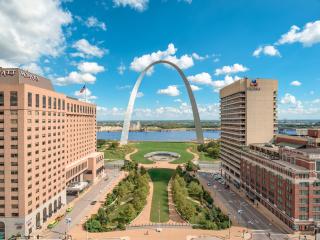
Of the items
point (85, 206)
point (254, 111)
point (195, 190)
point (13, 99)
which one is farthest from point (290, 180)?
point (13, 99)

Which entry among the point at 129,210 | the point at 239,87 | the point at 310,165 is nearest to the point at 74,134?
the point at 129,210

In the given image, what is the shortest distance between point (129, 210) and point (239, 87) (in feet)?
173

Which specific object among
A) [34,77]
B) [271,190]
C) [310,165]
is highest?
[34,77]

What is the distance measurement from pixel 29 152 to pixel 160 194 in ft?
140

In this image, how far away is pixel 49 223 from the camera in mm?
61188

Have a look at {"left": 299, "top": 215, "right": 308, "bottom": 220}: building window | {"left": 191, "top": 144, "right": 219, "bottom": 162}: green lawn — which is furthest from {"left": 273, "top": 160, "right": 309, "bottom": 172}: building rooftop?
{"left": 191, "top": 144, "right": 219, "bottom": 162}: green lawn

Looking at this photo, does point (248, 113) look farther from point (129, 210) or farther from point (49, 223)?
point (49, 223)

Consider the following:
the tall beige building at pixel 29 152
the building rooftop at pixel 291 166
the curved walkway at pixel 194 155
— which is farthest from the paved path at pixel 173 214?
the curved walkway at pixel 194 155

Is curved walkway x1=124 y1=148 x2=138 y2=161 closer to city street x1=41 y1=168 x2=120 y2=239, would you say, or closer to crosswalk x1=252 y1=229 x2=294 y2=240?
city street x1=41 y1=168 x2=120 y2=239

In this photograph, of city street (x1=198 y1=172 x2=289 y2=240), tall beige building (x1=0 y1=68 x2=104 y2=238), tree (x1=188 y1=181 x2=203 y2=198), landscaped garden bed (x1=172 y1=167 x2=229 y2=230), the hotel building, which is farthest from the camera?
tree (x1=188 y1=181 x2=203 y2=198)

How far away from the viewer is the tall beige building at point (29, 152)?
2115 inches

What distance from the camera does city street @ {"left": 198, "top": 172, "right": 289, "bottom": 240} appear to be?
54.6 m

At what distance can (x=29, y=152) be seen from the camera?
5572 cm

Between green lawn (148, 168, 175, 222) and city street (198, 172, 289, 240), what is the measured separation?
54.6ft
